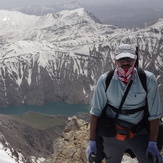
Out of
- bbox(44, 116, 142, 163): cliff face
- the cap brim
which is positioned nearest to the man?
the cap brim

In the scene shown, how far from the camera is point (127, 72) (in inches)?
253

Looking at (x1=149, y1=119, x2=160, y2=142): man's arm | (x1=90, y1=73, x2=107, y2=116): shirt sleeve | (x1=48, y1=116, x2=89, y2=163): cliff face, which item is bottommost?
(x1=48, y1=116, x2=89, y2=163): cliff face

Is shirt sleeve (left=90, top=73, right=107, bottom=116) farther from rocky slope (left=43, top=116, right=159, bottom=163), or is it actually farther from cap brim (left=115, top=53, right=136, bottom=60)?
rocky slope (left=43, top=116, right=159, bottom=163)

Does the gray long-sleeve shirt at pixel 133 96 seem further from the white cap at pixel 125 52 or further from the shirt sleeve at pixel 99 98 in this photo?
the white cap at pixel 125 52

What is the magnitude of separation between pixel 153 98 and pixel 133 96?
47cm

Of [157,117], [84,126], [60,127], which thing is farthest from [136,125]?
[60,127]

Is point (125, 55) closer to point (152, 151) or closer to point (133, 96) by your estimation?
point (133, 96)

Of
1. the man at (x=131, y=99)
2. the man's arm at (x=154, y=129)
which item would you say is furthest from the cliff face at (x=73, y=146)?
the man's arm at (x=154, y=129)

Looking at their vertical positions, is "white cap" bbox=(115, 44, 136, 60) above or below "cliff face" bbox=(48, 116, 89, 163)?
above

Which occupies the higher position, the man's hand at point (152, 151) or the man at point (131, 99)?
the man at point (131, 99)

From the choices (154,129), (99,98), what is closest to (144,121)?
(154,129)

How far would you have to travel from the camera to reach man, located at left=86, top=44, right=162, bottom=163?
255 inches

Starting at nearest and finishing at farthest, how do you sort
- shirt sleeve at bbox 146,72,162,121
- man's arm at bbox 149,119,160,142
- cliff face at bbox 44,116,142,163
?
shirt sleeve at bbox 146,72,162,121 → man's arm at bbox 149,119,160,142 → cliff face at bbox 44,116,142,163

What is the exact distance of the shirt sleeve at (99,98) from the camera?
6.71 meters
